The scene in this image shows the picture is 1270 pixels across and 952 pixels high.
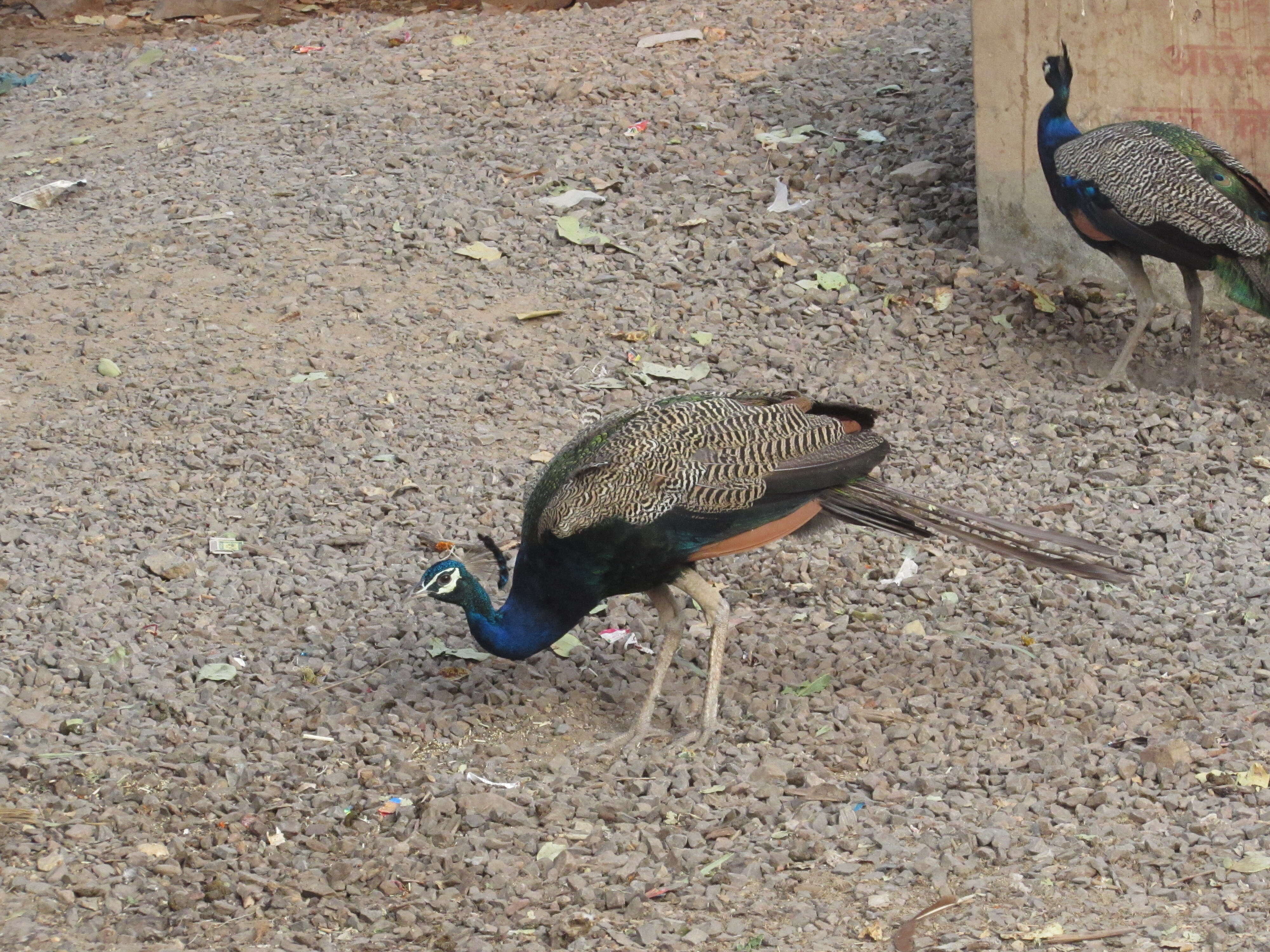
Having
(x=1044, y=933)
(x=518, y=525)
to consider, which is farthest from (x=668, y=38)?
(x=1044, y=933)

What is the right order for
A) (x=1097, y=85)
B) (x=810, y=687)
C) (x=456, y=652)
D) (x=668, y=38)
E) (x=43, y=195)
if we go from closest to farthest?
(x=810, y=687) → (x=456, y=652) → (x=1097, y=85) → (x=43, y=195) → (x=668, y=38)

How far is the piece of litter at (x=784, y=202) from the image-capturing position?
301 inches

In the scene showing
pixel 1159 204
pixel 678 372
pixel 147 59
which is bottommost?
pixel 678 372

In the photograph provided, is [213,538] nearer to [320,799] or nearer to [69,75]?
[320,799]

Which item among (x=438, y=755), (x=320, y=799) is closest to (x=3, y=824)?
(x=320, y=799)

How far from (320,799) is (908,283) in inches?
168

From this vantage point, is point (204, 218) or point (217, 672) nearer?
point (217, 672)

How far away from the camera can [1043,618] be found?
4820 mm

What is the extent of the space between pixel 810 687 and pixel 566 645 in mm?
864

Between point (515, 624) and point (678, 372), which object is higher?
point (515, 624)

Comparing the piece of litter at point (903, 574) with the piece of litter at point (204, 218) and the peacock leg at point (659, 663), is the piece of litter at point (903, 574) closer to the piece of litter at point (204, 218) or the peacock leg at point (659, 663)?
the peacock leg at point (659, 663)

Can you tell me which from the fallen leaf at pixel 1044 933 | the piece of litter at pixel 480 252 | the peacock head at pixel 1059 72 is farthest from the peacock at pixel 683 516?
the piece of litter at pixel 480 252

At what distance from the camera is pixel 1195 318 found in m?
6.44

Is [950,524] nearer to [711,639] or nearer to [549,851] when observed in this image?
[711,639]
